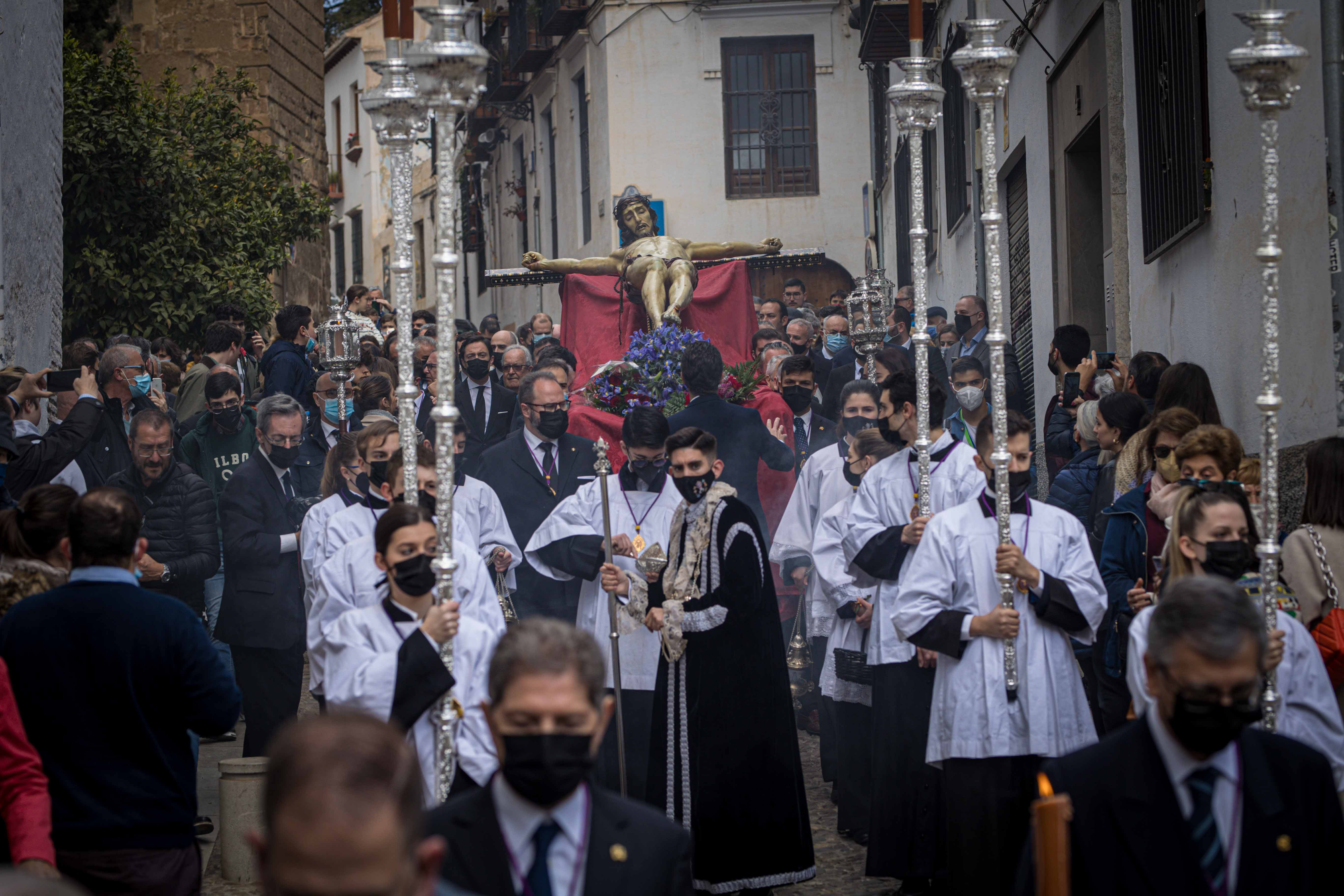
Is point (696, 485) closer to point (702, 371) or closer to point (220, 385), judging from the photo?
point (702, 371)

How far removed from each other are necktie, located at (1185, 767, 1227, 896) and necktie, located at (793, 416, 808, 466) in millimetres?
6245

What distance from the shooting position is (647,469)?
7.03m

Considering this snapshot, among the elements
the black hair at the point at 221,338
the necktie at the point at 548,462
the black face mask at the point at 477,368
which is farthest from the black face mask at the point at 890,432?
the black hair at the point at 221,338

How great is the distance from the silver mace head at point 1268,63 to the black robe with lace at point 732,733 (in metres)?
2.38

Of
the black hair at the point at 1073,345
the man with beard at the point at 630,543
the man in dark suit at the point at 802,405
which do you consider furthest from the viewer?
the man in dark suit at the point at 802,405

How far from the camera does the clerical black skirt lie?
241 inches

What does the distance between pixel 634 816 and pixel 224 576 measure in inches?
201

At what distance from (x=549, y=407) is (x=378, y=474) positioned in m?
1.89

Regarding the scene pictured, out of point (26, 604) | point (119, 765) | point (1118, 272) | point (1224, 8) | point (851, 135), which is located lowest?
point (119, 765)

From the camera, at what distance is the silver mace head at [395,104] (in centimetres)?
491

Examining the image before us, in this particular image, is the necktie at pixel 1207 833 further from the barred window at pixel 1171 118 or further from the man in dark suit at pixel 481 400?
the man in dark suit at pixel 481 400

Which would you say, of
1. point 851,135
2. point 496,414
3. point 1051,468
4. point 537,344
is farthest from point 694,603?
point 851,135

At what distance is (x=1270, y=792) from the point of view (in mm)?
2982

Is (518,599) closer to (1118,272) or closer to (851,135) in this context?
(1118,272)
